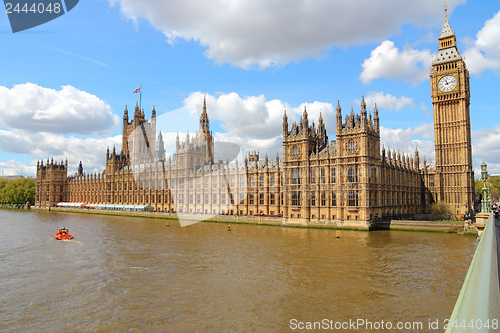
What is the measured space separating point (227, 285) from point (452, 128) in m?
79.1

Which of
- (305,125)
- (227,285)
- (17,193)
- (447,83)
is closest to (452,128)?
(447,83)

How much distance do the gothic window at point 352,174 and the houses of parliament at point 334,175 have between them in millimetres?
191

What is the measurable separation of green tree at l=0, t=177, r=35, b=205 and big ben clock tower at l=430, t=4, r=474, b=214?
553 feet

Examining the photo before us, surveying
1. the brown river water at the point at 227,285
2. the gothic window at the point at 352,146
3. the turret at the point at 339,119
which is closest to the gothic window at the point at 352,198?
the gothic window at the point at 352,146

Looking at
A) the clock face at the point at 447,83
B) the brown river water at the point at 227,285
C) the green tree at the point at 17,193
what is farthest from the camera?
the green tree at the point at 17,193

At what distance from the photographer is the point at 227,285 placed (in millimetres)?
26375

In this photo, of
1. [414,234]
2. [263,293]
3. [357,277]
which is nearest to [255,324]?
[263,293]

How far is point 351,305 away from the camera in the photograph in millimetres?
21906

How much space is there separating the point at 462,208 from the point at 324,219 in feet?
129

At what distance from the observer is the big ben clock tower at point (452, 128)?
266 feet

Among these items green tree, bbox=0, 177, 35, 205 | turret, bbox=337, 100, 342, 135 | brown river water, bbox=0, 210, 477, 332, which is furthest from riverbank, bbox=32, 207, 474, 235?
green tree, bbox=0, 177, 35, 205

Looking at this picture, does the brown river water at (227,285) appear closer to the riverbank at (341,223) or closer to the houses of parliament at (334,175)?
the riverbank at (341,223)

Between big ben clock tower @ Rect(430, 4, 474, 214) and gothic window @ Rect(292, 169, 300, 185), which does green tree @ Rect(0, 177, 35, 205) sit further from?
big ben clock tower @ Rect(430, 4, 474, 214)

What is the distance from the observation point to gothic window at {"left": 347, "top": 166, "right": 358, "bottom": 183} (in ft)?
205
